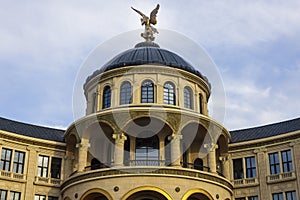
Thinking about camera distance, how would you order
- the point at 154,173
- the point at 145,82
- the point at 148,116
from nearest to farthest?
the point at 154,173 → the point at 148,116 → the point at 145,82

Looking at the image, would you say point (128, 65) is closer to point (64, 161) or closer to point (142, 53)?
point (142, 53)

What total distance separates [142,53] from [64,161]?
13630 mm

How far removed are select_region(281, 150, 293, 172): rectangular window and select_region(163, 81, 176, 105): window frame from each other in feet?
39.4

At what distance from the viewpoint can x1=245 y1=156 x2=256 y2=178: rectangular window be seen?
45000 mm

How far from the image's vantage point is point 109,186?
36.8m

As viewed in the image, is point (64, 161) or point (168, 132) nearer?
point (168, 132)

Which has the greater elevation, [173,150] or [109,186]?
[173,150]

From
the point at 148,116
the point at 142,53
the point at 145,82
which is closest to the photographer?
the point at 148,116

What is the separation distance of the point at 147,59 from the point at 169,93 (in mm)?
4315

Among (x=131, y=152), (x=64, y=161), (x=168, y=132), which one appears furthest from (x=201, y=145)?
(x=64, y=161)

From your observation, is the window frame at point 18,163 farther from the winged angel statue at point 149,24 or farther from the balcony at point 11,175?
the winged angel statue at point 149,24

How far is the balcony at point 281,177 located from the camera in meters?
42.3

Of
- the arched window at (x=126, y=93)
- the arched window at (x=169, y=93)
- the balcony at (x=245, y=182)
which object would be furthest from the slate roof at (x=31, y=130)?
the balcony at (x=245, y=182)

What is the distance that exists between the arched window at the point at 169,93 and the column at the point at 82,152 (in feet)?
27.8
